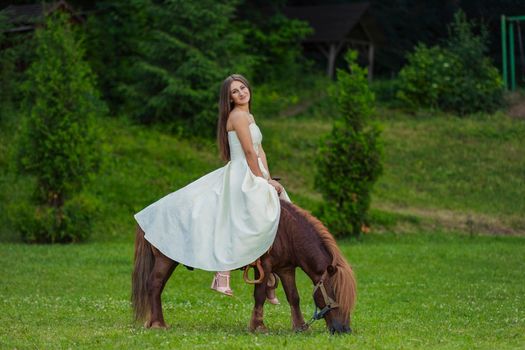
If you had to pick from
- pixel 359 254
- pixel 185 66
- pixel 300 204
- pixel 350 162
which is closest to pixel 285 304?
pixel 359 254

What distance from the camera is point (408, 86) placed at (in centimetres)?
3008

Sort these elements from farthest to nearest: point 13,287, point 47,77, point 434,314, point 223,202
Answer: point 47,77
point 13,287
point 434,314
point 223,202

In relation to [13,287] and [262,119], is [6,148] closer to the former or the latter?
[262,119]

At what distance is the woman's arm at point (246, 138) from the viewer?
8156 millimetres

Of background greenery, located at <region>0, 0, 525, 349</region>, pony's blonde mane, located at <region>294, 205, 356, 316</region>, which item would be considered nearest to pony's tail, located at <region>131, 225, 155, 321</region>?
background greenery, located at <region>0, 0, 525, 349</region>

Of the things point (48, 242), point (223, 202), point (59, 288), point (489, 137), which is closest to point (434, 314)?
point (223, 202)

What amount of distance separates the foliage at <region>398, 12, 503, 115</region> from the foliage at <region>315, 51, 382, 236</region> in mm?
10379

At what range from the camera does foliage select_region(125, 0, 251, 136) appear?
2583cm

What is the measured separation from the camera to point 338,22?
3631cm

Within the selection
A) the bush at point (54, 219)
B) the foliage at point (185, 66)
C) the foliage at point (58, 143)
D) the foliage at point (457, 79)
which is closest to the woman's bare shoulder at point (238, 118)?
the foliage at point (58, 143)

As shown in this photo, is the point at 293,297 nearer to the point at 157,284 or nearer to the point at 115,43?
the point at 157,284

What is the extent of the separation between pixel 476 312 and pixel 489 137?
17.3m

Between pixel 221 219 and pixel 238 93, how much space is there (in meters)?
1.18

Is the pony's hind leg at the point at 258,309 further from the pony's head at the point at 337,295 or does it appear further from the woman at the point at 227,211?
the pony's head at the point at 337,295
